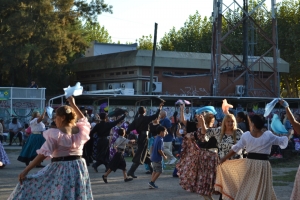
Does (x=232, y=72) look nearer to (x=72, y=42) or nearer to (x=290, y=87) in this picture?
(x=72, y=42)

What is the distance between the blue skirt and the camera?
18.6m

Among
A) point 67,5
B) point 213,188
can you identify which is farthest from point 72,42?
point 213,188

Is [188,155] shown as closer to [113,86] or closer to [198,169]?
[198,169]

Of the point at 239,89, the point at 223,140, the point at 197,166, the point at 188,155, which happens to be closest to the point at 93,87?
the point at 239,89

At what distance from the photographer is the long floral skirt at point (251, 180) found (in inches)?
388

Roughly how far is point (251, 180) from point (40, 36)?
1308 inches

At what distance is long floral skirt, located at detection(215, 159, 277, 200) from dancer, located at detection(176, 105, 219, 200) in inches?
27.3

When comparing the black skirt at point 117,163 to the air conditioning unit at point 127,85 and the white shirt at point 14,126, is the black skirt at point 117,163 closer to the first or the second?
the white shirt at point 14,126

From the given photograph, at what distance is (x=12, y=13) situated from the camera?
135 ft

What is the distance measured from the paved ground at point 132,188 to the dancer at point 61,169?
14.4 feet

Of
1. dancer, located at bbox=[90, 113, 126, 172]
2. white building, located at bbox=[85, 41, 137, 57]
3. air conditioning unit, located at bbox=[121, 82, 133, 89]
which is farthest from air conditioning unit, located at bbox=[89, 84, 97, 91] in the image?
dancer, located at bbox=[90, 113, 126, 172]

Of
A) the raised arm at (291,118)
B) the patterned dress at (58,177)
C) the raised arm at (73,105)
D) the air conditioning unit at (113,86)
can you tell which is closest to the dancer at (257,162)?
the raised arm at (291,118)

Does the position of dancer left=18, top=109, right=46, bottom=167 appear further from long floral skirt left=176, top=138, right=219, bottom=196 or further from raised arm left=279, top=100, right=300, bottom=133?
raised arm left=279, top=100, right=300, bottom=133

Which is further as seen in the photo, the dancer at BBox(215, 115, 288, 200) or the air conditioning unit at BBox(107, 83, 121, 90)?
the air conditioning unit at BBox(107, 83, 121, 90)
